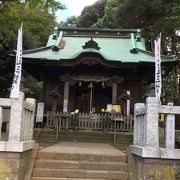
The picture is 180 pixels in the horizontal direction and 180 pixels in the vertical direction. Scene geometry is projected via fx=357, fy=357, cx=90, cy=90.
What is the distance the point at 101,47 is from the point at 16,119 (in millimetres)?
12681

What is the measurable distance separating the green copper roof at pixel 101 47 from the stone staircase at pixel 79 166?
27.8ft

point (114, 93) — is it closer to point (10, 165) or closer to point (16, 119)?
point (16, 119)

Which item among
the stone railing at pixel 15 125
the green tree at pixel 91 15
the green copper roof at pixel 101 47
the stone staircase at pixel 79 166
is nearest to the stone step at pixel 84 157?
the stone staircase at pixel 79 166

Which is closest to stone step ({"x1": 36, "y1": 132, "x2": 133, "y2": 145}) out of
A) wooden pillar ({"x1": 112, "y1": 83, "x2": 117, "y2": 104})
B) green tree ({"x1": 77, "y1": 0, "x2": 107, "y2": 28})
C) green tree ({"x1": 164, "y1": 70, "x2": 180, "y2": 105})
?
wooden pillar ({"x1": 112, "y1": 83, "x2": 117, "y2": 104})

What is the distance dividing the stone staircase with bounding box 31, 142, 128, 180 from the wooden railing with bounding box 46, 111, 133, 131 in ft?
20.9

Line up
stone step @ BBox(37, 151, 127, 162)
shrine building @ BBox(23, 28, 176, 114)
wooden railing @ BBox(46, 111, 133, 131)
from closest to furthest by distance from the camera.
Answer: stone step @ BBox(37, 151, 127, 162), wooden railing @ BBox(46, 111, 133, 131), shrine building @ BBox(23, 28, 176, 114)

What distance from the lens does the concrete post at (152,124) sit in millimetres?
8172

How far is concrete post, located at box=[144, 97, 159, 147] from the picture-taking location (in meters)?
8.17

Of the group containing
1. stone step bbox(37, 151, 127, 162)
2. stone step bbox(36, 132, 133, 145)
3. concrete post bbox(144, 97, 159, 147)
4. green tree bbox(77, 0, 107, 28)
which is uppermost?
green tree bbox(77, 0, 107, 28)

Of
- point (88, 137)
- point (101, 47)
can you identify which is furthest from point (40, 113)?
point (101, 47)

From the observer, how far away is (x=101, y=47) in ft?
67.2

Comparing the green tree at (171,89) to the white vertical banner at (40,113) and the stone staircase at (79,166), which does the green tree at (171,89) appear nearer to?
the white vertical banner at (40,113)

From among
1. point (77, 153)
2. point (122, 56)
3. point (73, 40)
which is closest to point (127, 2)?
point (73, 40)

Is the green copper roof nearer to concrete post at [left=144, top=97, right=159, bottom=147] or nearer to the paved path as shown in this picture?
the paved path
